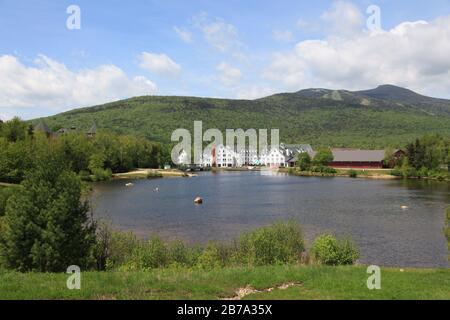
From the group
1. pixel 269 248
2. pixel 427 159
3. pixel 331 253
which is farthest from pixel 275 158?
pixel 331 253

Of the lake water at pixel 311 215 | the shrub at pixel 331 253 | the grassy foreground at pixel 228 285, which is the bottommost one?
the lake water at pixel 311 215

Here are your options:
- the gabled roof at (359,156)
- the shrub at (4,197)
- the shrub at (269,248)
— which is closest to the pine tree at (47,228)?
the shrub at (269,248)

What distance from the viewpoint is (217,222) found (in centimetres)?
4362

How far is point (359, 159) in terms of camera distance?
434 ft

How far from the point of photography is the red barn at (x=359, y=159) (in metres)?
129

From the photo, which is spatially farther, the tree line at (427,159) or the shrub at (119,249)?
the tree line at (427,159)

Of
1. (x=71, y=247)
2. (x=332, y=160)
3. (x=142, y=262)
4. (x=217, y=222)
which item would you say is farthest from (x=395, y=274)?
(x=332, y=160)

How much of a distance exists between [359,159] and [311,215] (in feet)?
295

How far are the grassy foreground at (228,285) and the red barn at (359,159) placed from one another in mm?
118036

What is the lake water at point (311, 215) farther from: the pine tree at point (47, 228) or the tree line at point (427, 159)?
the tree line at point (427, 159)

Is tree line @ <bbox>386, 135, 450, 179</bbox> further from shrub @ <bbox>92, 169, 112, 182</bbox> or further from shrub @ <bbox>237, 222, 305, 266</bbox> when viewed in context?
shrub @ <bbox>237, 222, 305, 266</bbox>

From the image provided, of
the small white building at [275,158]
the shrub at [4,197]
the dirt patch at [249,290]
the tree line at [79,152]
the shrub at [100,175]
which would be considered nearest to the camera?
the dirt patch at [249,290]

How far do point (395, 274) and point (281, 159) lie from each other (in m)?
140

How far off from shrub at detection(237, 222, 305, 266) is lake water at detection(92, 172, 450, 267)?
18.1ft
